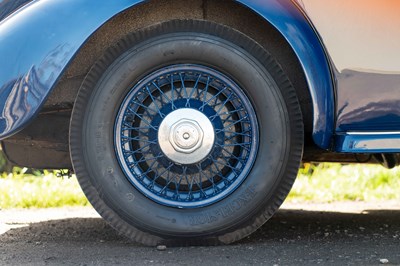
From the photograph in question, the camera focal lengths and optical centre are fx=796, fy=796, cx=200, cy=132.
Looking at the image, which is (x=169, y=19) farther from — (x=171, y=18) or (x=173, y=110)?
(x=173, y=110)

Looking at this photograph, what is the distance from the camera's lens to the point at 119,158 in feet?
12.2

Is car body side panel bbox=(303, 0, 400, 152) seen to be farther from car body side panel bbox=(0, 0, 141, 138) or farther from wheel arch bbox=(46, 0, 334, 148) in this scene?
car body side panel bbox=(0, 0, 141, 138)

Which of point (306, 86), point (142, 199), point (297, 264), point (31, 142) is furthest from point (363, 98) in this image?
point (31, 142)

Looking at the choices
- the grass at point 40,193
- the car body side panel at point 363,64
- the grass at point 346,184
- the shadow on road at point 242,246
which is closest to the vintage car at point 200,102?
the car body side panel at point 363,64

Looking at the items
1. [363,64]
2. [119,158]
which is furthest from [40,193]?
[363,64]

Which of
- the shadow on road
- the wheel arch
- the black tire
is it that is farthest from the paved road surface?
the wheel arch

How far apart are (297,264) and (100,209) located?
94cm

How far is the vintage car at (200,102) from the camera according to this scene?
361 centimetres

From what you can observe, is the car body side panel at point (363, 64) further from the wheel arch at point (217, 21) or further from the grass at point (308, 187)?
the grass at point (308, 187)

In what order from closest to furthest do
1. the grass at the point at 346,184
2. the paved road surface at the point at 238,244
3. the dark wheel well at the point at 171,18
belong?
1. the paved road surface at the point at 238,244
2. the dark wheel well at the point at 171,18
3. the grass at the point at 346,184

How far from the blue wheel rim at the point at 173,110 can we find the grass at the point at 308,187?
5.96ft

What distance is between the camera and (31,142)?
4023 mm

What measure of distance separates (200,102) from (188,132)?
18 cm

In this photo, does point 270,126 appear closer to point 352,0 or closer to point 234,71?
point 234,71
